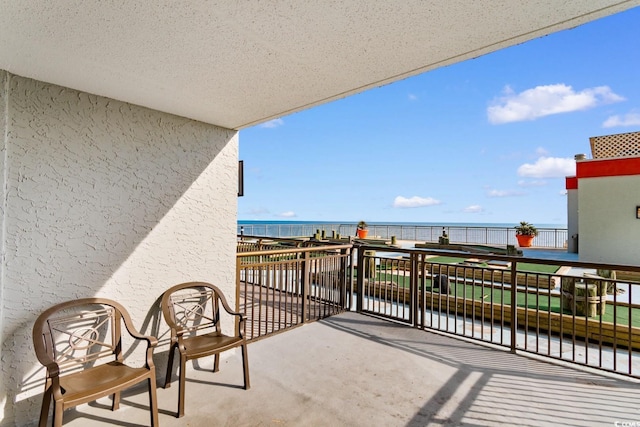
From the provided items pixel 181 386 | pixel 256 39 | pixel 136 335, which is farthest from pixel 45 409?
pixel 256 39

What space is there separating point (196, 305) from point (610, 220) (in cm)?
1233

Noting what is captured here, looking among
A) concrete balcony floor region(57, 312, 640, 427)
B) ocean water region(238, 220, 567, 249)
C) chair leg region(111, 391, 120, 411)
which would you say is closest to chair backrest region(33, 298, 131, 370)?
chair leg region(111, 391, 120, 411)

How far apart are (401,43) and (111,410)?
308cm

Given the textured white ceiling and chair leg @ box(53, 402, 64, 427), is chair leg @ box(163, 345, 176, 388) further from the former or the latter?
the textured white ceiling

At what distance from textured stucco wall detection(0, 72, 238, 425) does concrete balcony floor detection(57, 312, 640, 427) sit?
61cm

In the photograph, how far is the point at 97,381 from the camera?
1.84m

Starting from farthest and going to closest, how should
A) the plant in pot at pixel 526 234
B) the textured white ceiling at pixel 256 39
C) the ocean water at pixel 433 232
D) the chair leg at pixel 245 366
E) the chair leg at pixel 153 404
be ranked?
the ocean water at pixel 433 232 < the plant in pot at pixel 526 234 < the chair leg at pixel 245 366 < the chair leg at pixel 153 404 < the textured white ceiling at pixel 256 39

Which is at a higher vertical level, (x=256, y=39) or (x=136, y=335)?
(x=256, y=39)

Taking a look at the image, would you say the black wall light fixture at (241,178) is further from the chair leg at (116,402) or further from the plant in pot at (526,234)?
the plant in pot at (526,234)

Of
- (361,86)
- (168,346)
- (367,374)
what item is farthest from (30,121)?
(367,374)

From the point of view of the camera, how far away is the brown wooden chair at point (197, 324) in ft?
7.50

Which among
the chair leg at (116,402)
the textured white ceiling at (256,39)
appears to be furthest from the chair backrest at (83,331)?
the textured white ceiling at (256,39)

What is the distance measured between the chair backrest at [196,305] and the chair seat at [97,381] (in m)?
0.64

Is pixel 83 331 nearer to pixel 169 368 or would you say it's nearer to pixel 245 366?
pixel 169 368
